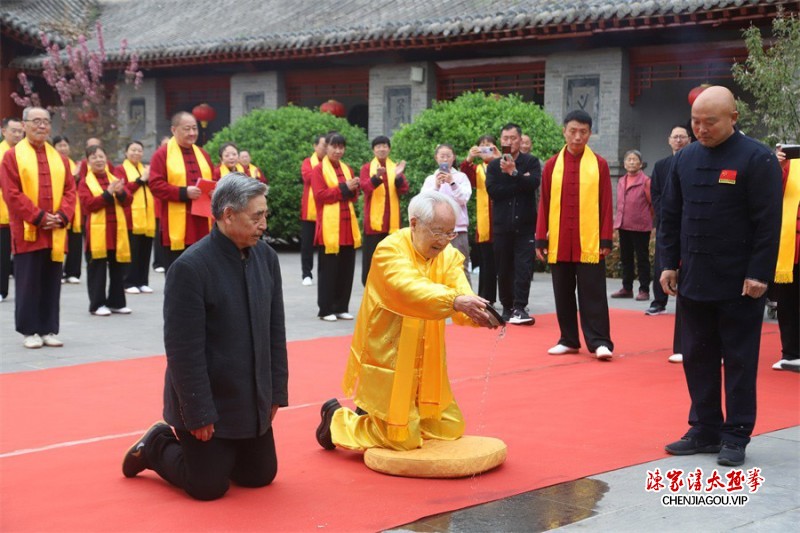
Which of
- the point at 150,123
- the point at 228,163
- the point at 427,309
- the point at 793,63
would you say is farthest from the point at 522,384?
the point at 150,123

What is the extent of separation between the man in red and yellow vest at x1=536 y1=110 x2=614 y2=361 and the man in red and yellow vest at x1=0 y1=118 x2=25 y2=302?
6026mm

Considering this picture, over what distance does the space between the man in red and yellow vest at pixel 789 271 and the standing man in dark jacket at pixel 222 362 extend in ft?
12.3

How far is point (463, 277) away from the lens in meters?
5.08

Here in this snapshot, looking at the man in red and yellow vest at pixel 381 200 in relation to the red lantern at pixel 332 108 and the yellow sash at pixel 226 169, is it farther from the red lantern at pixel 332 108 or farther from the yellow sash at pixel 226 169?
the red lantern at pixel 332 108

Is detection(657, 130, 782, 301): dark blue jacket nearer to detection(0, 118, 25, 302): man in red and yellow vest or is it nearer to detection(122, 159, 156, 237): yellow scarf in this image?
detection(122, 159, 156, 237): yellow scarf

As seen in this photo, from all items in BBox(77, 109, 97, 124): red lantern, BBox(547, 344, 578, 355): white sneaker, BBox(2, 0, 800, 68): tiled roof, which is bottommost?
BBox(547, 344, 578, 355): white sneaker

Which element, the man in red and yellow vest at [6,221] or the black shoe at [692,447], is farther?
the man in red and yellow vest at [6,221]

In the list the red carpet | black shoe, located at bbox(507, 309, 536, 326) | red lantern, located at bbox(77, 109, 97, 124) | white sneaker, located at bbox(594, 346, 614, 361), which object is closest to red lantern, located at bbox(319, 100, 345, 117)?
red lantern, located at bbox(77, 109, 97, 124)

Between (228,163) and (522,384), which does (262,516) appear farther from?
(228,163)

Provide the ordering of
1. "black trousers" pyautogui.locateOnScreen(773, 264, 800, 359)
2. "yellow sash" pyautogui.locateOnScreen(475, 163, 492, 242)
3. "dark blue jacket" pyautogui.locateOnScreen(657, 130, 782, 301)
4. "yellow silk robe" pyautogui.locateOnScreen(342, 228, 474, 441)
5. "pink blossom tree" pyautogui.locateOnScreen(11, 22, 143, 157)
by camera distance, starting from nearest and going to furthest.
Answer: "yellow silk robe" pyautogui.locateOnScreen(342, 228, 474, 441) → "dark blue jacket" pyautogui.locateOnScreen(657, 130, 782, 301) → "black trousers" pyautogui.locateOnScreen(773, 264, 800, 359) → "yellow sash" pyautogui.locateOnScreen(475, 163, 492, 242) → "pink blossom tree" pyautogui.locateOnScreen(11, 22, 143, 157)

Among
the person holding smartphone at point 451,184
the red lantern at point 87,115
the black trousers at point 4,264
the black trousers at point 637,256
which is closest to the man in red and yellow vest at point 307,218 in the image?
the person holding smartphone at point 451,184

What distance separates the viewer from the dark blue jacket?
494cm

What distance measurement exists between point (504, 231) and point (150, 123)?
48.0 ft

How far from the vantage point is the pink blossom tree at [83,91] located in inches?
806
